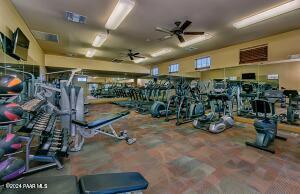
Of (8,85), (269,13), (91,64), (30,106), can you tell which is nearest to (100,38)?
(30,106)

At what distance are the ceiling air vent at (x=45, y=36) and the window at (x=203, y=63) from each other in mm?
7412

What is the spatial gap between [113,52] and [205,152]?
25.0ft

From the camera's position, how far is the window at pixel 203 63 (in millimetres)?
8656

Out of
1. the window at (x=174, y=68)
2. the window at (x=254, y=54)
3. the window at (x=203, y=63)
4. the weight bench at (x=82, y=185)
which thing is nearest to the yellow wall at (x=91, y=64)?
the window at (x=174, y=68)

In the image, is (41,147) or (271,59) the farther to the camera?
(271,59)

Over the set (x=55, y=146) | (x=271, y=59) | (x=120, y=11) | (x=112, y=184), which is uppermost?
(x=120, y=11)

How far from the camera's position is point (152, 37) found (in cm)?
651

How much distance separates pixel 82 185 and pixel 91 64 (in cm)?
1068

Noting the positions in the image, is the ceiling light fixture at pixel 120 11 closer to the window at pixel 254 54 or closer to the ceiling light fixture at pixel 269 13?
the ceiling light fixture at pixel 269 13

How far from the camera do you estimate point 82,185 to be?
122cm

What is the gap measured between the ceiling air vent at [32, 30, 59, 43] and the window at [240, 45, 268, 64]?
26.7ft

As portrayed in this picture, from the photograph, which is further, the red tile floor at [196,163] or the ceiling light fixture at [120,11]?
the ceiling light fixture at [120,11]

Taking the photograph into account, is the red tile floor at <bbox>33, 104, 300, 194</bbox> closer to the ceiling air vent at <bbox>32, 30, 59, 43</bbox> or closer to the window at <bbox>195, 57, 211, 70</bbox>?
the ceiling air vent at <bbox>32, 30, 59, 43</bbox>

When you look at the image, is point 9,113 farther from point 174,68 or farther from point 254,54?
point 174,68
